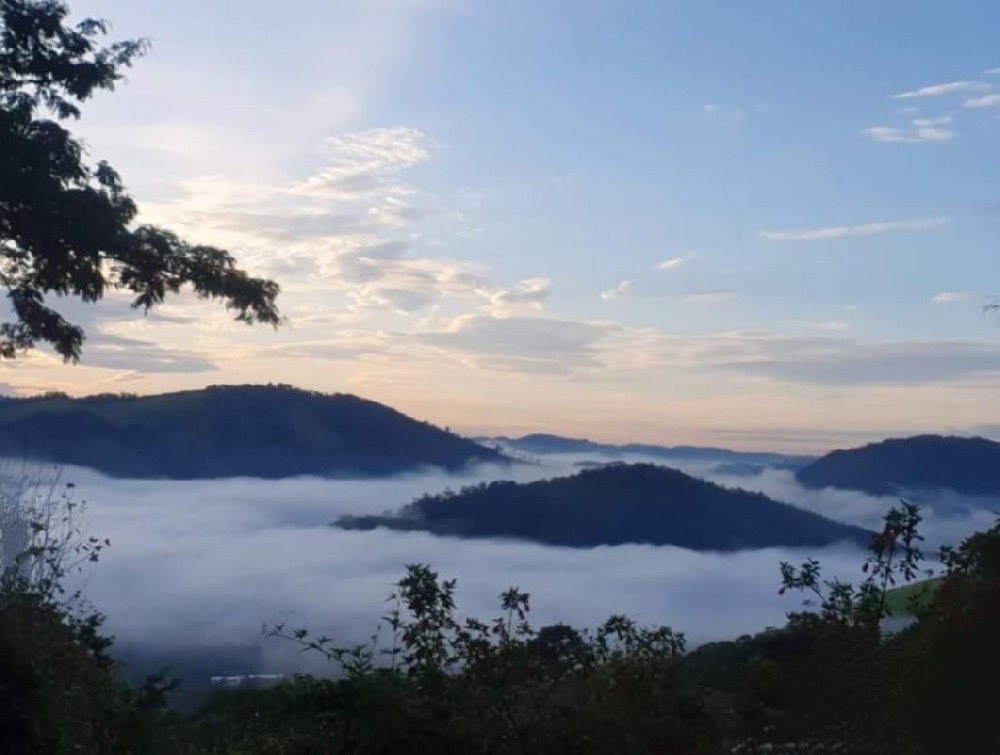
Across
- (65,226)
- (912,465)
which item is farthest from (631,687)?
(912,465)

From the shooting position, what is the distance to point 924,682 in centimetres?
482

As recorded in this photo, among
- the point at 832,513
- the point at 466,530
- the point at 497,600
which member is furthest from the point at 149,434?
the point at 497,600

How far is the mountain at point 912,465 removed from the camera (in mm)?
36534

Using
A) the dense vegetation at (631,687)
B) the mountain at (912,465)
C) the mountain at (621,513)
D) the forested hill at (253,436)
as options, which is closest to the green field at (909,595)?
the dense vegetation at (631,687)

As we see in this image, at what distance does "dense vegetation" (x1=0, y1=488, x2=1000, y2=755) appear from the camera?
4.68m

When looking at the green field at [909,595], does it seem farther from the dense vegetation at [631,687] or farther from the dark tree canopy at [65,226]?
the dark tree canopy at [65,226]

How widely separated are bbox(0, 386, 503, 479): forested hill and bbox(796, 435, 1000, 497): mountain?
42.3 m

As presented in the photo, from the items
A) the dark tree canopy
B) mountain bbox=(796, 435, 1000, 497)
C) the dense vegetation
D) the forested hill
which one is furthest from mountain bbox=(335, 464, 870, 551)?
the dense vegetation

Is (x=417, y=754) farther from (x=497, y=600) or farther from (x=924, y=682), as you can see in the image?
(x=924, y=682)

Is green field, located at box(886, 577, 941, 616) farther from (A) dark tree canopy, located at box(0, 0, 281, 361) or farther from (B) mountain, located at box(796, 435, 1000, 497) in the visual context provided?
(B) mountain, located at box(796, 435, 1000, 497)

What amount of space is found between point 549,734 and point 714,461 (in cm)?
5591

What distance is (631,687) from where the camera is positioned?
15.4 ft

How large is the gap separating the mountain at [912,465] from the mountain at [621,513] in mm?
14504

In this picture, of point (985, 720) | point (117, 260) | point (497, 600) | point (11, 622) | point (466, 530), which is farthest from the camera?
point (466, 530)
